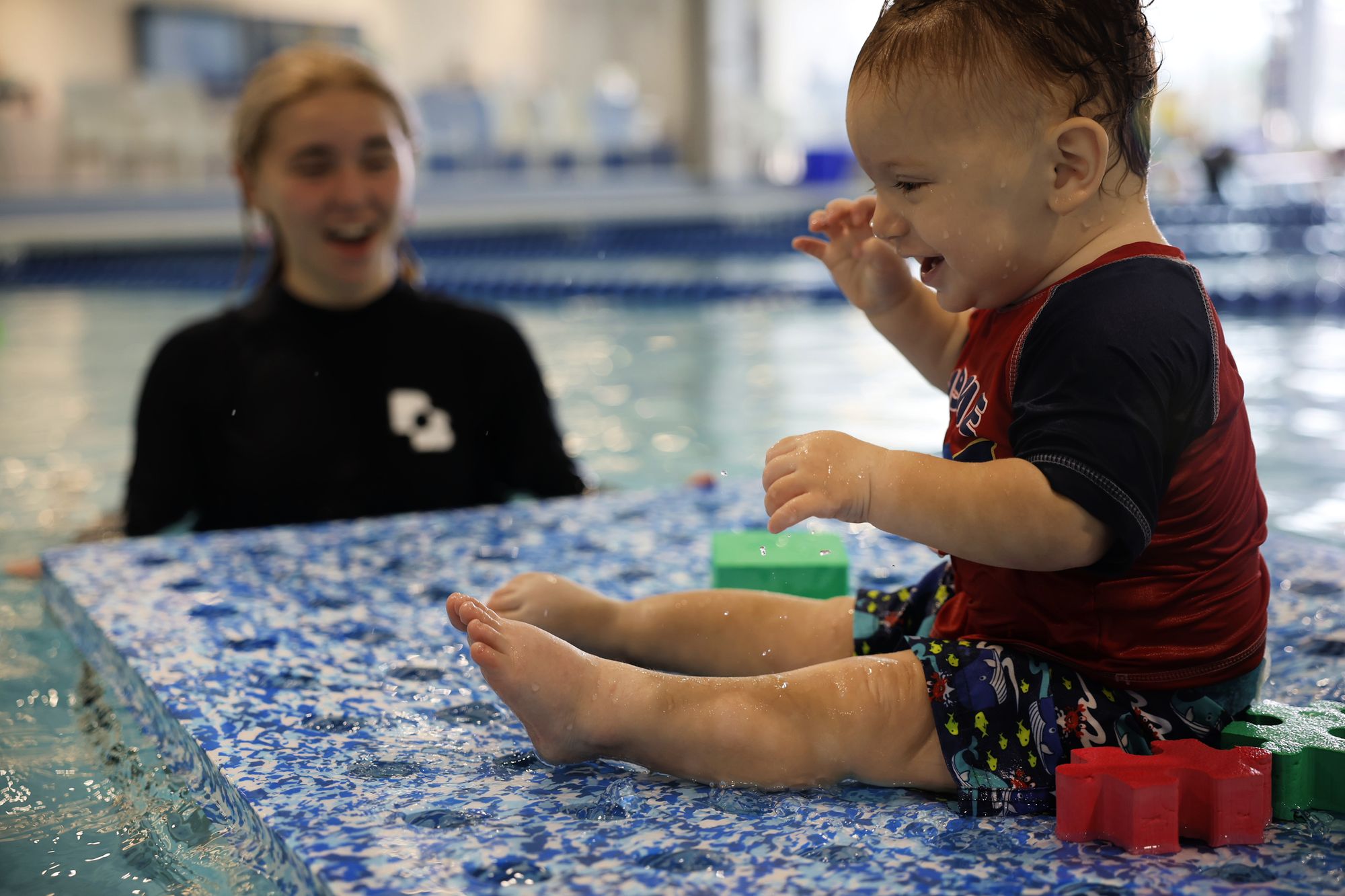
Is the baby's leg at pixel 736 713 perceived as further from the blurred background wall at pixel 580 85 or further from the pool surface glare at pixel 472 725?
the blurred background wall at pixel 580 85

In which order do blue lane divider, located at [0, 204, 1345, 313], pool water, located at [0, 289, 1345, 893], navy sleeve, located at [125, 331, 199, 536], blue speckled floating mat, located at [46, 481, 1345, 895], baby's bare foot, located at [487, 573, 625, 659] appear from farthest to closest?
1. blue lane divider, located at [0, 204, 1345, 313]
2. navy sleeve, located at [125, 331, 199, 536]
3. baby's bare foot, located at [487, 573, 625, 659]
4. pool water, located at [0, 289, 1345, 893]
5. blue speckled floating mat, located at [46, 481, 1345, 895]

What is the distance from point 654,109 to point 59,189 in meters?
7.27

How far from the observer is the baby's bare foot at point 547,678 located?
1413 mm

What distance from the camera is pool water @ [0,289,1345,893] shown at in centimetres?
160

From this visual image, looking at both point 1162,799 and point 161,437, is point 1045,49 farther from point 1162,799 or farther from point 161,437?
point 161,437

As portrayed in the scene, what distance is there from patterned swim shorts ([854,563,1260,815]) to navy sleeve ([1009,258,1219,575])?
149 millimetres

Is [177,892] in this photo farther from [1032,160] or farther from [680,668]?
[1032,160]

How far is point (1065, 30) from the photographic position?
1328mm

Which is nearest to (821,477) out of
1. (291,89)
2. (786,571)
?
(786,571)

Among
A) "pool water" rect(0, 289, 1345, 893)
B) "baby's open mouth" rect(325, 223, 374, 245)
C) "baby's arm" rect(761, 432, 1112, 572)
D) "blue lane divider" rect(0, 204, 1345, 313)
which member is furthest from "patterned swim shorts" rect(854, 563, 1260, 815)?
"blue lane divider" rect(0, 204, 1345, 313)

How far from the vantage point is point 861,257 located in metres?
1.70

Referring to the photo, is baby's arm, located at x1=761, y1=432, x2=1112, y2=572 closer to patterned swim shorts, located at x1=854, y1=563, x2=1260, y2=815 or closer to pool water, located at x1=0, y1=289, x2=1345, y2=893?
patterned swim shorts, located at x1=854, y1=563, x2=1260, y2=815

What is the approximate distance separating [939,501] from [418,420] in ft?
5.35

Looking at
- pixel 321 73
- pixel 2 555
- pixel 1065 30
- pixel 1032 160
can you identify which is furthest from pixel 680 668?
pixel 2 555
